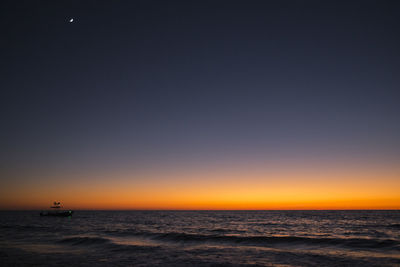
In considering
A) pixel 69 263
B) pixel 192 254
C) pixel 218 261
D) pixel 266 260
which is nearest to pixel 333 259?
pixel 266 260

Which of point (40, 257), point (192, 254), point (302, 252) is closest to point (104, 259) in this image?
point (40, 257)

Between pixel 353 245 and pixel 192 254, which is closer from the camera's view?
pixel 192 254

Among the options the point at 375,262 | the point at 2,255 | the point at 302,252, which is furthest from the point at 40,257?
the point at 375,262

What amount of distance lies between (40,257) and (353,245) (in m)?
29.2

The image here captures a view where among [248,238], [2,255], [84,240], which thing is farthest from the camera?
[248,238]

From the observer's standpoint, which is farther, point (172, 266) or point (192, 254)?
point (192, 254)

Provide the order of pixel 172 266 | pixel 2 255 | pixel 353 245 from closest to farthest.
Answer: pixel 172 266 < pixel 2 255 < pixel 353 245

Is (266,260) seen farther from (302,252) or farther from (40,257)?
(40,257)

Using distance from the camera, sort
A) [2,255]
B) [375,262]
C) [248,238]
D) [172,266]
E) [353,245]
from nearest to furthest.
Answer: [172,266], [375,262], [2,255], [353,245], [248,238]

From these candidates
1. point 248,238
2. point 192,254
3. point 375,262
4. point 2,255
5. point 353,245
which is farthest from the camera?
point 248,238

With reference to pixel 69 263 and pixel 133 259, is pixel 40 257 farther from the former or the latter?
pixel 133 259

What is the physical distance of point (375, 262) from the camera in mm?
20078

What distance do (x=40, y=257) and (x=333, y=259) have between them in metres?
22.3

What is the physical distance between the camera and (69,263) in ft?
61.8
